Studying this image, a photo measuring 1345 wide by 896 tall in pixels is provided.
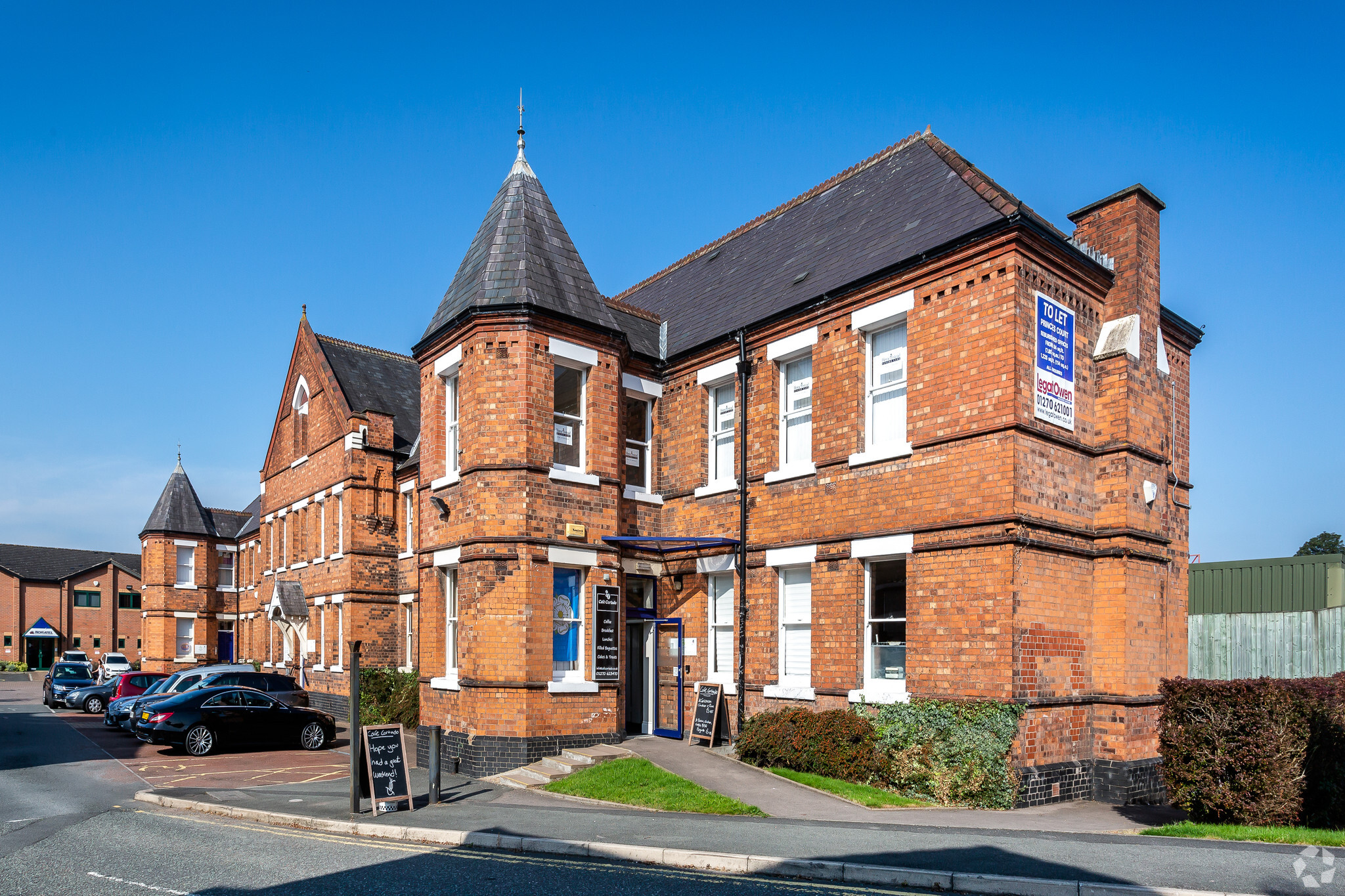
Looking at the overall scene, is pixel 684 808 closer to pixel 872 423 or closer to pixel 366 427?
pixel 872 423

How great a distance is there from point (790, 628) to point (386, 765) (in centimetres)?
715

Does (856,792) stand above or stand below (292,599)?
below

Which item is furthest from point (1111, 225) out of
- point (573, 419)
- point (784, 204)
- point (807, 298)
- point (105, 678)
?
point (105, 678)

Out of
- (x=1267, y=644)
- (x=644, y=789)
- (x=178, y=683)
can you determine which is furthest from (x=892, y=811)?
(x=178, y=683)

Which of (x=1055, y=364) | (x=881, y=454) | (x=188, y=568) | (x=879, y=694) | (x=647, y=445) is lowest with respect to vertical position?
(x=879, y=694)

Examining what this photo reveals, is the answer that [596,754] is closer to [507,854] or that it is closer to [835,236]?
[507,854]

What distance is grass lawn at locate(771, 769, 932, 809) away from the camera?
13062mm

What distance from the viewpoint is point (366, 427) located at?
1091 inches

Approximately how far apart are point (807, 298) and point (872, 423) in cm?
253

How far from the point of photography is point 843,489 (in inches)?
627

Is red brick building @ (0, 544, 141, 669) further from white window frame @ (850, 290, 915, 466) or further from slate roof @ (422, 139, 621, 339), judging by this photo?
white window frame @ (850, 290, 915, 466)

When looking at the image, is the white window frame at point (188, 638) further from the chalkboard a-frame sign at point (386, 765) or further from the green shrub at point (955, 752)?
the green shrub at point (955, 752)

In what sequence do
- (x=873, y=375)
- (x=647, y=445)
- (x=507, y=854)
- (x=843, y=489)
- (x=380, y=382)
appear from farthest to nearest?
(x=380, y=382), (x=647, y=445), (x=873, y=375), (x=843, y=489), (x=507, y=854)

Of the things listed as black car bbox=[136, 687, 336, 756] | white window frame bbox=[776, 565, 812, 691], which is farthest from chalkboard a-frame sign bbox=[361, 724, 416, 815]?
black car bbox=[136, 687, 336, 756]
